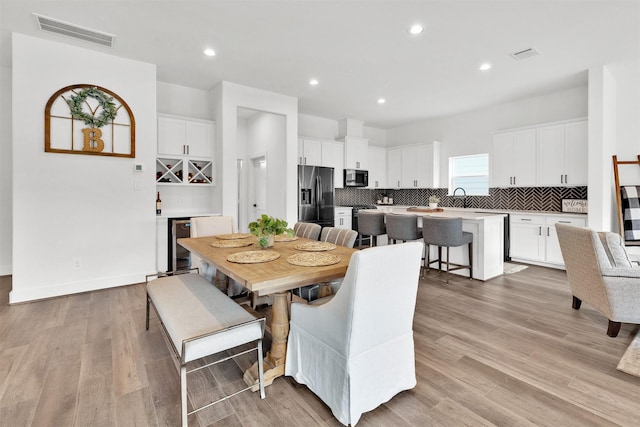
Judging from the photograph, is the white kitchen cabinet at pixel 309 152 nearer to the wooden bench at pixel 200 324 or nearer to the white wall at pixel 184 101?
the white wall at pixel 184 101

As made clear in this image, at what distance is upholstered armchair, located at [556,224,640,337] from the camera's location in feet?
7.73

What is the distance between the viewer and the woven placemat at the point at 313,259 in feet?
6.01

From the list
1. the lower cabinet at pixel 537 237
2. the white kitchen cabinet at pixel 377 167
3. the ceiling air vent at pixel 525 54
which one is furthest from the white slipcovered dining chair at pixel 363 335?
the white kitchen cabinet at pixel 377 167

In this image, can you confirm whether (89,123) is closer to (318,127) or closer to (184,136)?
(184,136)

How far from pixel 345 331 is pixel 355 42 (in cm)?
314

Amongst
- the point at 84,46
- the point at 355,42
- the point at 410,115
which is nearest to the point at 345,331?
the point at 355,42

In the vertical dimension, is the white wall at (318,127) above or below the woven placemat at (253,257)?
above

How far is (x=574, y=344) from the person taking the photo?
2.36 meters

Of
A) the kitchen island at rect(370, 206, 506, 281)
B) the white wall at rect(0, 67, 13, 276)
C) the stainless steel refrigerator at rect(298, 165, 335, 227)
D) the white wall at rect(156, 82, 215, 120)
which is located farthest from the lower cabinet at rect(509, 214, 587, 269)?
the white wall at rect(0, 67, 13, 276)

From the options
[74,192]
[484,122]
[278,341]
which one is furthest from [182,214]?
[484,122]

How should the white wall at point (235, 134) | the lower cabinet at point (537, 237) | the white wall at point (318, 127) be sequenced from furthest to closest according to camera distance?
the white wall at point (318, 127)
the lower cabinet at point (537, 237)
the white wall at point (235, 134)

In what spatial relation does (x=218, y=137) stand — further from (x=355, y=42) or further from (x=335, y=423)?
(x=335, y=423)

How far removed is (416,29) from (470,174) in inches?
155

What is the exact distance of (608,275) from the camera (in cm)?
242
